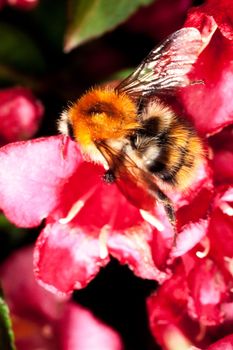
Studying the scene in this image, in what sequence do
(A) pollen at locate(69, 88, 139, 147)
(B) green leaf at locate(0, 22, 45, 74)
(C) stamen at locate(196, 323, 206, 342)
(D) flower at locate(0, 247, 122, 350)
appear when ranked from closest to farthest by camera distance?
(A) pollen at locate(69, 88, 139, 147)
(C) stamen at locate(196, 323, 206, 342)
(D) flower at locate(0, 247, 122, 350)
(B) green leaf at locate(0, 22, 45, 74)

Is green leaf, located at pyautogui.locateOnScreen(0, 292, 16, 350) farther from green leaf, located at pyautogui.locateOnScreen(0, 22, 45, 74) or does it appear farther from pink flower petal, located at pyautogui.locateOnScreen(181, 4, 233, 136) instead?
green leaf, located at pyautogui.locateOnScreen(0, 22, 45, 74)

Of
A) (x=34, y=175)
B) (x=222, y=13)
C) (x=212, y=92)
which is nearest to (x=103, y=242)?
(x=34, y=175)

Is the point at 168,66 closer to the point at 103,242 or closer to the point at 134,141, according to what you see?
the point at 134,141

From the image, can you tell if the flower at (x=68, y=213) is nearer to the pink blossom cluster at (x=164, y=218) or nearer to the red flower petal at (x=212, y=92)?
the pink blossom cluster at (x=164, y=218)

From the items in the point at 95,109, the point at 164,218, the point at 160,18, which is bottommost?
the point at 164,218

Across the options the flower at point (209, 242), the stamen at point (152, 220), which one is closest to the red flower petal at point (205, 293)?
the flower at point (209, 242)

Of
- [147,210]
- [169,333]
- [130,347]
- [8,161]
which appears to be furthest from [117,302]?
[8,161]

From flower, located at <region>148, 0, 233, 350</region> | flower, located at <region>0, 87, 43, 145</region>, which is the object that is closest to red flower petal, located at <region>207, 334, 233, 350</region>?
flower, located at <region>148, 0, 233, 350</region>
